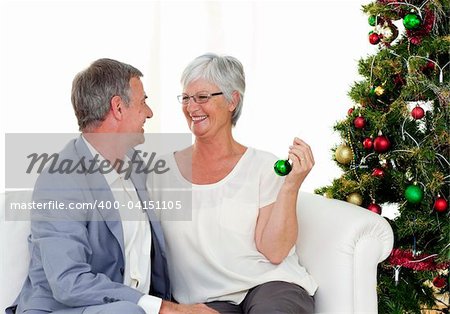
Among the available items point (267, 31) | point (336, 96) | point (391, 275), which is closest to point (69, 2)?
point (267, 31)

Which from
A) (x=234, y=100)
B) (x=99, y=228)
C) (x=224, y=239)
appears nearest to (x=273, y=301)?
(x=224, y=239)

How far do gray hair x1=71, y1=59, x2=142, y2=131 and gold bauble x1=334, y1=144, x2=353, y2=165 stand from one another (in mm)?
895

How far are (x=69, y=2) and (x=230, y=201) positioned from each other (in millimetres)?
1684

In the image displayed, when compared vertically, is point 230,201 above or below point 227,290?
above

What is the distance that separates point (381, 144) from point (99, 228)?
104cm

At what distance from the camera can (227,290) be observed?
7.55ft

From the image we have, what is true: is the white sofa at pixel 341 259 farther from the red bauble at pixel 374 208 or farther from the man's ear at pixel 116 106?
the man's ear at pixel 116 106

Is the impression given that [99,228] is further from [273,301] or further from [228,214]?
[273,301]

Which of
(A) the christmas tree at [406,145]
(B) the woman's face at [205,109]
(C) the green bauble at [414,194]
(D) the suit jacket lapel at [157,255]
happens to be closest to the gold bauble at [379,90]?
(A) the christmas tree at [406,145]

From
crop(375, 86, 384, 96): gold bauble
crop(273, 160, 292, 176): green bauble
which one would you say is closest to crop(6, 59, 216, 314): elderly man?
crop(273, 160, 292, 176): green bauble

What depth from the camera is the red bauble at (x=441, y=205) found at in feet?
8.46

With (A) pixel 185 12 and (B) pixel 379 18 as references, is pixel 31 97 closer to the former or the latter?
(A) pixel 185 12

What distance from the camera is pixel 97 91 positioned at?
2.20 m

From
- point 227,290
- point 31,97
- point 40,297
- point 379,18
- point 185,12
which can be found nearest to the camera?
point 40,297
